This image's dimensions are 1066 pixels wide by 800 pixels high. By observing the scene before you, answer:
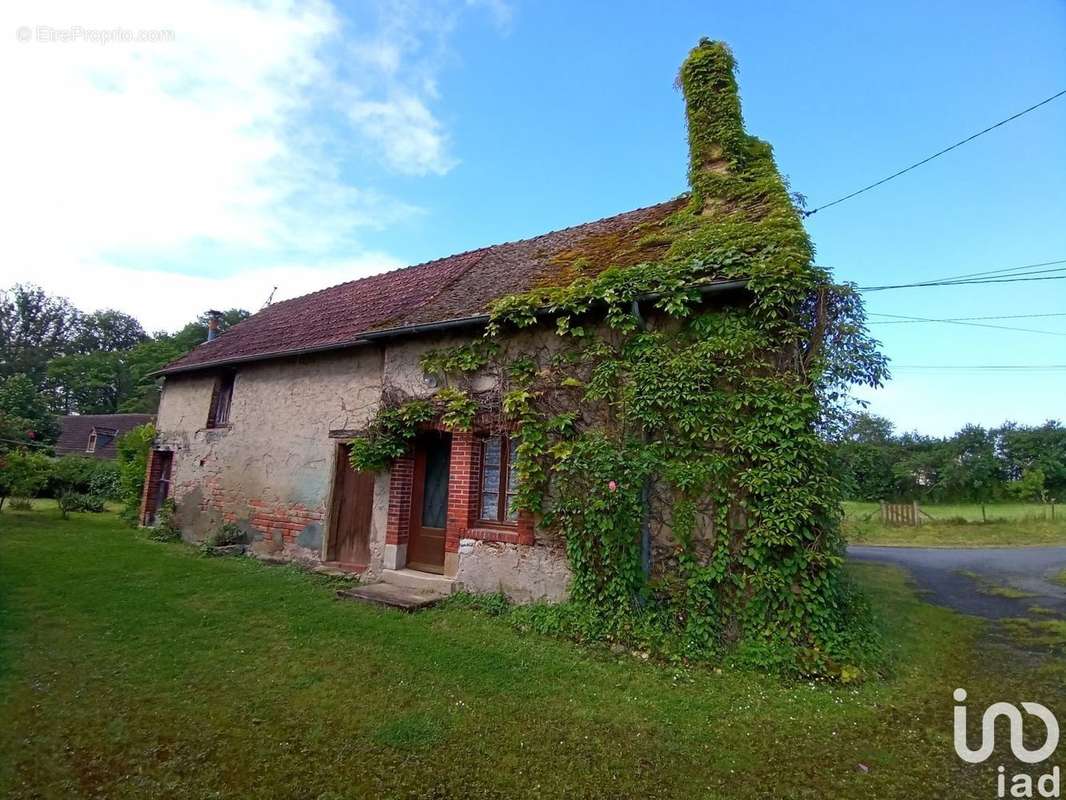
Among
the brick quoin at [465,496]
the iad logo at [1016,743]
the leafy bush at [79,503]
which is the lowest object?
the leafy bush at [79,503]

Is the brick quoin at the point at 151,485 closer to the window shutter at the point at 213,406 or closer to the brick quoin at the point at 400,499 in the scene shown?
the window shutter at the point at 213,406

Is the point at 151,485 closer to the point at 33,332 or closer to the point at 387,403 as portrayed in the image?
the point at 387,403

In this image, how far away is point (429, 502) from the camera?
8219mm

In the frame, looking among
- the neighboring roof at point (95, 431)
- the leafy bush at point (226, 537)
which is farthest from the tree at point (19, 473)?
the neighboring roof at point (95, 431)

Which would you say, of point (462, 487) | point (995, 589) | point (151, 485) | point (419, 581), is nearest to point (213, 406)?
point (151, 485)

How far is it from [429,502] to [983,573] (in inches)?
451

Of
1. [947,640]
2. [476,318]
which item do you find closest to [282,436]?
[476,318]

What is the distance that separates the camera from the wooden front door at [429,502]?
26.2ft

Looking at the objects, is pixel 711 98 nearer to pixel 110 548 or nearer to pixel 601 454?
pixel 601 454

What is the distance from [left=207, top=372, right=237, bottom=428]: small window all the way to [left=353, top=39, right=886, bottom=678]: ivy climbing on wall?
8.48 meters

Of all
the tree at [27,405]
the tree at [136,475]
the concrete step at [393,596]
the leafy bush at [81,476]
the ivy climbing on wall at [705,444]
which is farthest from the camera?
the tree at [27,405]

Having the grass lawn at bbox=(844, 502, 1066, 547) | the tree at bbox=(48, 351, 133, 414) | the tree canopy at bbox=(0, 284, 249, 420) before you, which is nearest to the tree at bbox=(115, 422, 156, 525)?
the grass lawn at bbox=(844, 502, 1066, 547)

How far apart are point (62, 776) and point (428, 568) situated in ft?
16.4

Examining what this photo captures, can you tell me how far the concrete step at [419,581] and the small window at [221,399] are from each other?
6.70m
